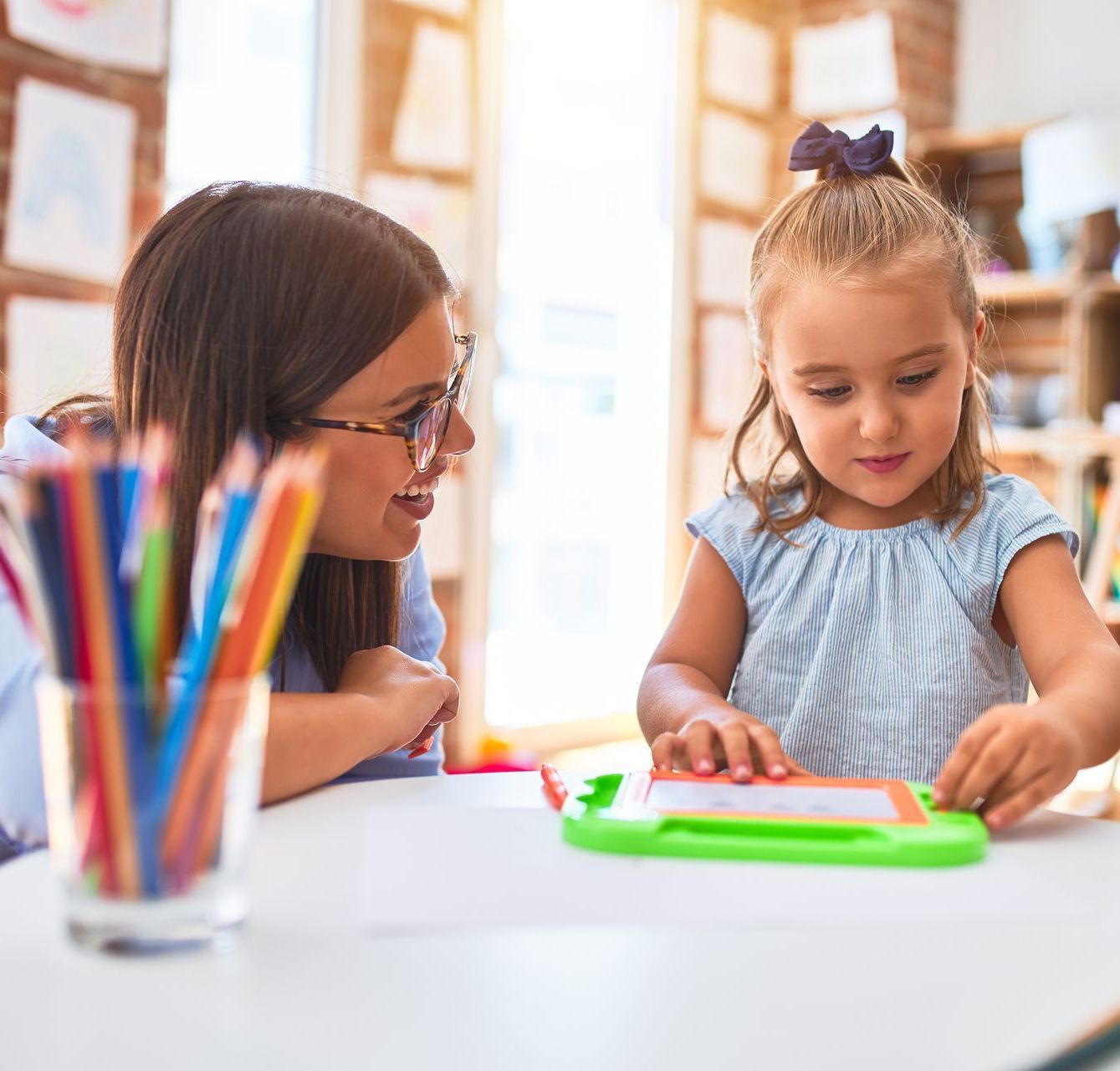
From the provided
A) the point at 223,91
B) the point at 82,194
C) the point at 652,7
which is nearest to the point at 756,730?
the point at 82,194

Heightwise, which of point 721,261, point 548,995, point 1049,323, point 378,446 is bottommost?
point 548,995

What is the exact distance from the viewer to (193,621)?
49 cm

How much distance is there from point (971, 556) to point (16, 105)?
184 centimetres

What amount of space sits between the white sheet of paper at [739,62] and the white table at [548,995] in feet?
12.2

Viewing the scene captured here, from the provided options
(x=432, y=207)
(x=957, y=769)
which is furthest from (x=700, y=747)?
(x=432, y=207)

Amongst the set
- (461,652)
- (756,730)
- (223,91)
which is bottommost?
(461,652)

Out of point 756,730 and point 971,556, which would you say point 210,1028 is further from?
point 971,556

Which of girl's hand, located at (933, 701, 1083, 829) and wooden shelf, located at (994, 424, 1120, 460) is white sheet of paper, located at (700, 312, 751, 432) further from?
girl's hand, located at (933, 701, 1083, 829)

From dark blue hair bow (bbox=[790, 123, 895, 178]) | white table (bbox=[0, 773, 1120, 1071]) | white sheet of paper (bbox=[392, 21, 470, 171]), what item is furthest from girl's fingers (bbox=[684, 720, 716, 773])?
white sheet of paper (bbox=[392, 21, 470, 171])

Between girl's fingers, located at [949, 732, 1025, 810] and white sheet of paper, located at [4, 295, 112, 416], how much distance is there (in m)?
1.82

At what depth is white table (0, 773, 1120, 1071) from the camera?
1.34 feet

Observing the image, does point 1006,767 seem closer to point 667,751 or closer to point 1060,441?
point 667,751

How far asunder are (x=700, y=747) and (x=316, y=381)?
1.30 ft

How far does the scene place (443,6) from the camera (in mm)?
3068
